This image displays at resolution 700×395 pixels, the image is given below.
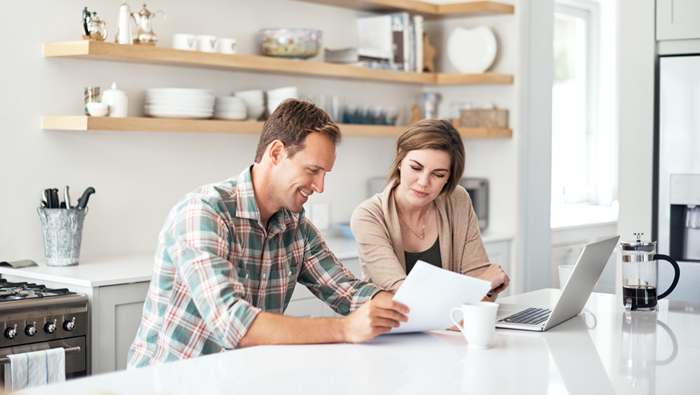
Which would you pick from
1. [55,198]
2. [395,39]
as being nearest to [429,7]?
[395,39]

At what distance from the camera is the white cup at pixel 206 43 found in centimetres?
321

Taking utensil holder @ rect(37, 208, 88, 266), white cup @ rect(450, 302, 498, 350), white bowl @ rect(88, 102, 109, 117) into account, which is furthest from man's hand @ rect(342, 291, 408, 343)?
white bowl @ rect(88, 102, 109, 117)

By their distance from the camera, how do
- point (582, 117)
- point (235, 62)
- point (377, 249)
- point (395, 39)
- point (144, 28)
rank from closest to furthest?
1. point (377, 249)
2. point (144, 28)
3. point (235, 62)
4. point (395, 39)
5. point (582, 117)

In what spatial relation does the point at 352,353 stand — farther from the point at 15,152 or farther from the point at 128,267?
the point at 15,152

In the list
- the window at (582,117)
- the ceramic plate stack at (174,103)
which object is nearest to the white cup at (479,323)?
the ceramic plate stack at (174,103)

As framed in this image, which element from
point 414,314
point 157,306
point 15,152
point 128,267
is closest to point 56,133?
point 15,152

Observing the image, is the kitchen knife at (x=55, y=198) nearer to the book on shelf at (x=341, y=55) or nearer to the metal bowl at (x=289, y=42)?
the metal bowl at (x=289, y=42)

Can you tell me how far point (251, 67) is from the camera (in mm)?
3303

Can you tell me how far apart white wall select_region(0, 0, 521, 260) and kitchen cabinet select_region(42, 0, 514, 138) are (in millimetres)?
91

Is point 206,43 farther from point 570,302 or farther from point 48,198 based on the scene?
point 570,302

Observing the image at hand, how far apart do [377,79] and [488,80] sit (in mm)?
649

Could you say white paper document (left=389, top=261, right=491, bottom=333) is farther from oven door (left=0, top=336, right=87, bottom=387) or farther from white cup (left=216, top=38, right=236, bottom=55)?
white cup (left=216, top=38, right=236, bottom=55)

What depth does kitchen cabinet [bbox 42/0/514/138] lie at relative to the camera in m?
2.85

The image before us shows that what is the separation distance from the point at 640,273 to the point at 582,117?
3875mm
